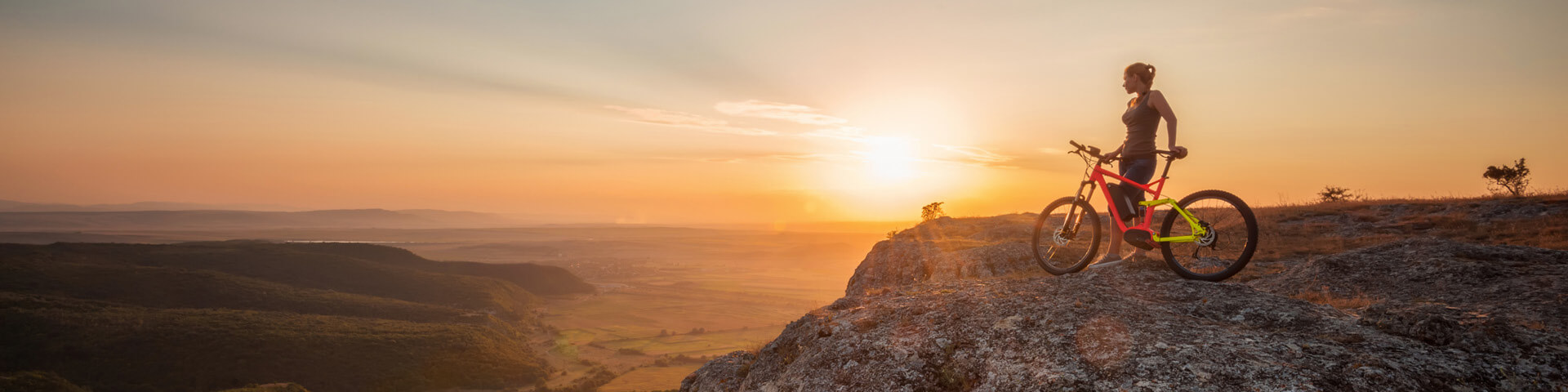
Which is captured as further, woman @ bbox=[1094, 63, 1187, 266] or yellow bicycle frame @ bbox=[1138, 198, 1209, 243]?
woman @ bbox=[1094, 63, 1187, 266]

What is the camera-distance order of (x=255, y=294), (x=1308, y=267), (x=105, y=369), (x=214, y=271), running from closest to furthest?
(x=1308, y=267) → (x=105, y=369) → (x=255, y=294) → (x=214, y=271)

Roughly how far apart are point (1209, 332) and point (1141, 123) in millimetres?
3653

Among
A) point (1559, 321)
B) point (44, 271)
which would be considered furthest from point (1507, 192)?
point (44, 271)

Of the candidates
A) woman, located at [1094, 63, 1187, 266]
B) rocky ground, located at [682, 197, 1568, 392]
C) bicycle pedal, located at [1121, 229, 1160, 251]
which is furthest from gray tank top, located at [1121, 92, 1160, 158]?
rocky ground, located at [682, 197, 1568, 392]

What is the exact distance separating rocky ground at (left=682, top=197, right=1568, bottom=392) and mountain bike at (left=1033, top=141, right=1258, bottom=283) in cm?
40

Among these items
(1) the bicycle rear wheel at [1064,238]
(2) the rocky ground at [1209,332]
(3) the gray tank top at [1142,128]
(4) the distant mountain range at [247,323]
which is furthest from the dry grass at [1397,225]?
(4) the distant mountain range at [247,323]

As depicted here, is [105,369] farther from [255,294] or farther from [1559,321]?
[1559,321]

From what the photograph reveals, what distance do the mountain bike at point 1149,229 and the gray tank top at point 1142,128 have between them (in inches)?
11.1

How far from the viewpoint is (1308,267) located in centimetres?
972

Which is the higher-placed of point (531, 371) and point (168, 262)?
point (168, 262)

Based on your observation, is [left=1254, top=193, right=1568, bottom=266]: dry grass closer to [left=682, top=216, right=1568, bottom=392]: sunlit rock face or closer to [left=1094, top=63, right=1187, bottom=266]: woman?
[left=682, top=216, right=1568, bottom=392]: sunlit rock face

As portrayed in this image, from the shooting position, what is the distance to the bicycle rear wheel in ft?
29.3

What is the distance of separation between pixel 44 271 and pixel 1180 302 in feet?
722

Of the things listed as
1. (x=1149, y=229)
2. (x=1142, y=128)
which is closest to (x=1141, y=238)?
(x=1149, y=229)
